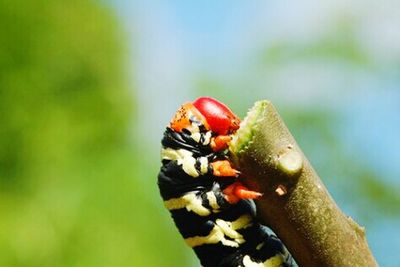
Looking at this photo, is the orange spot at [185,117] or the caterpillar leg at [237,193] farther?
the orange spot at [185,117]

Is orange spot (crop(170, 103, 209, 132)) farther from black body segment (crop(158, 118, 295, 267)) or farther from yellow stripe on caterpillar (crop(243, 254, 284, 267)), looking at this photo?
yellow stripe on caterpillar (crop(243, 254, 284, 267))

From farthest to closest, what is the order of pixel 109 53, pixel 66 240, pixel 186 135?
pixel 109 53, pixel 66 240, pixel 186 135

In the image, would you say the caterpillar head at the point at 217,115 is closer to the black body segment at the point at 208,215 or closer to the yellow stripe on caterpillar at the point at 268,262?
the black body segment at the point at 208,215

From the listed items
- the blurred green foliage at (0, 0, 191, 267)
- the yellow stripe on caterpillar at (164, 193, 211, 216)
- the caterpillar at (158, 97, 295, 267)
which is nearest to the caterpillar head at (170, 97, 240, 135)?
the caterpillar at (158, 97, 295, 267)

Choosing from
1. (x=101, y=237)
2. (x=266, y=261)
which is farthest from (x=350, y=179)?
(x=266, y=261)

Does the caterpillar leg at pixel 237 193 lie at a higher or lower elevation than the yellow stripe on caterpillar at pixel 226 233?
higher

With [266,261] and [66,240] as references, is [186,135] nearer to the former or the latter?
[266,261]

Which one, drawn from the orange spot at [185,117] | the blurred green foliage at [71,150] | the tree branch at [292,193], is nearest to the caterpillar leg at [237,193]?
the tree branch at [292,193]
